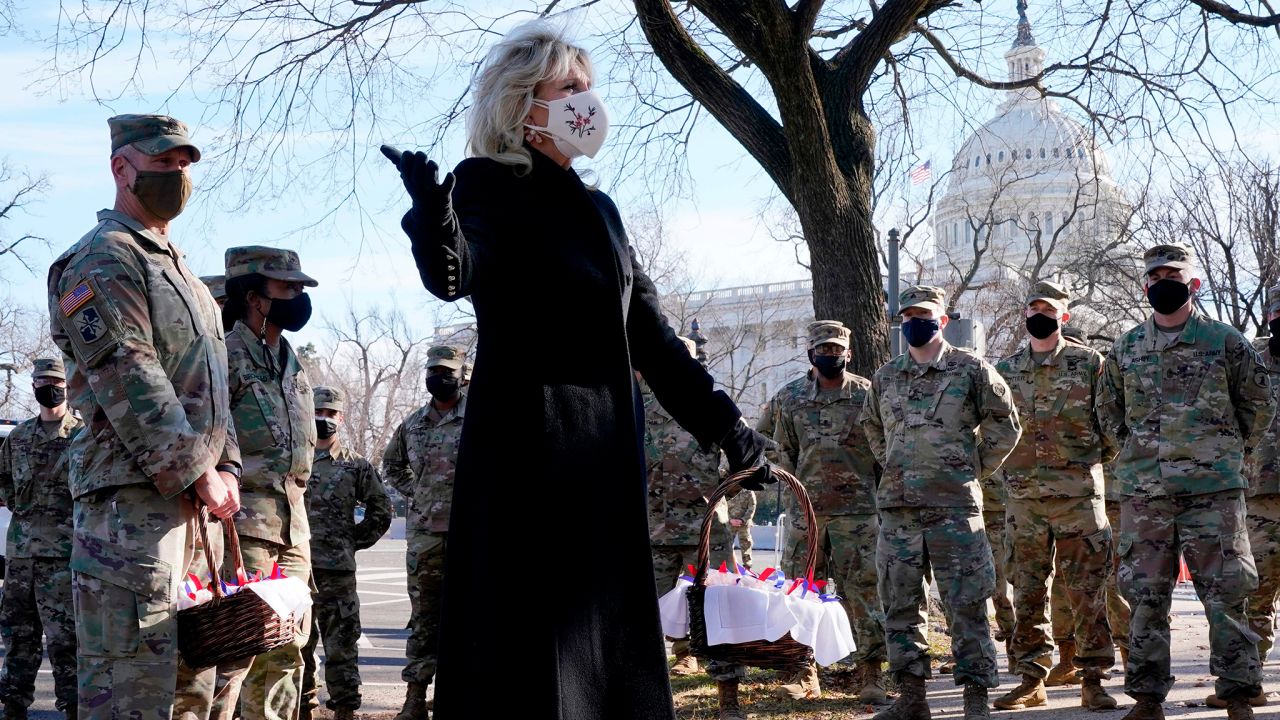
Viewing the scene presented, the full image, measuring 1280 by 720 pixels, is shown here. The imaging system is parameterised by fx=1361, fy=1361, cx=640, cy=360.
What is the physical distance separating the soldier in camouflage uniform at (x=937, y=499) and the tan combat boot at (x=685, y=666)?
2859mm

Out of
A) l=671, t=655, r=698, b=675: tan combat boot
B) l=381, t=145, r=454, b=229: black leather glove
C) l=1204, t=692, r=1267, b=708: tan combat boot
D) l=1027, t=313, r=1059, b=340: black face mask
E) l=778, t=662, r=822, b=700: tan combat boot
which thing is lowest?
l=1204, t=692, r=1267, b=708: tan combat boot

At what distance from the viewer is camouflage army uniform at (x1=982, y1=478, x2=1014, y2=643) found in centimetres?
1167

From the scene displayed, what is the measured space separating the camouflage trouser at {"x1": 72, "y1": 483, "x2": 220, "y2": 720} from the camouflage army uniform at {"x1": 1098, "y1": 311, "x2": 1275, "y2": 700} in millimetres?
5503

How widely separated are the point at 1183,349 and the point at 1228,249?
74.2 feet

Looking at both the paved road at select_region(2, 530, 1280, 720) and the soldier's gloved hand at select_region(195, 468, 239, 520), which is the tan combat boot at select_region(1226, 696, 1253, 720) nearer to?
the paved road at select_region(2, 530, 1280, 720)

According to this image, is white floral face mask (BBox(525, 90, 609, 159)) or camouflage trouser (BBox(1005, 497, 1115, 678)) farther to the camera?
camouflage trouser (BBox(1005, 497, 1115, 678))

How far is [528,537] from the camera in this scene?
316cm

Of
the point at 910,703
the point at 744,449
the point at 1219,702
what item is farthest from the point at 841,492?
the point at 744,449

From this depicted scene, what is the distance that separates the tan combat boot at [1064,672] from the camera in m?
9.83

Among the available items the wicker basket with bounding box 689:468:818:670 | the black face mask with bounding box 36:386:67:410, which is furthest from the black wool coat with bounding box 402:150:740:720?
the black face mask with bounding box 36:386:67:410

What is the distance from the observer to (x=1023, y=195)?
68.6m

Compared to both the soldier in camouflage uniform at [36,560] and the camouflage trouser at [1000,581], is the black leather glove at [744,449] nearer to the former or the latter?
Result: the soldier in camouflage uniform at [36,560]

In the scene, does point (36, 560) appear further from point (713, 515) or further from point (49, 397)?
point (713, 515)

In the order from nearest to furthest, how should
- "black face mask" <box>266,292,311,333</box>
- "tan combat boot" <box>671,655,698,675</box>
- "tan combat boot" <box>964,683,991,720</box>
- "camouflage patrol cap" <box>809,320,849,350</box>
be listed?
"black face mask" <box>266,292,311,333</box>
"tan combat boot" <box>964,683,991,720</box>
"camouflage patrol cap" <box>809,320,849,350</box>
"tan combat boot" <box>671,655,698,675</box>
